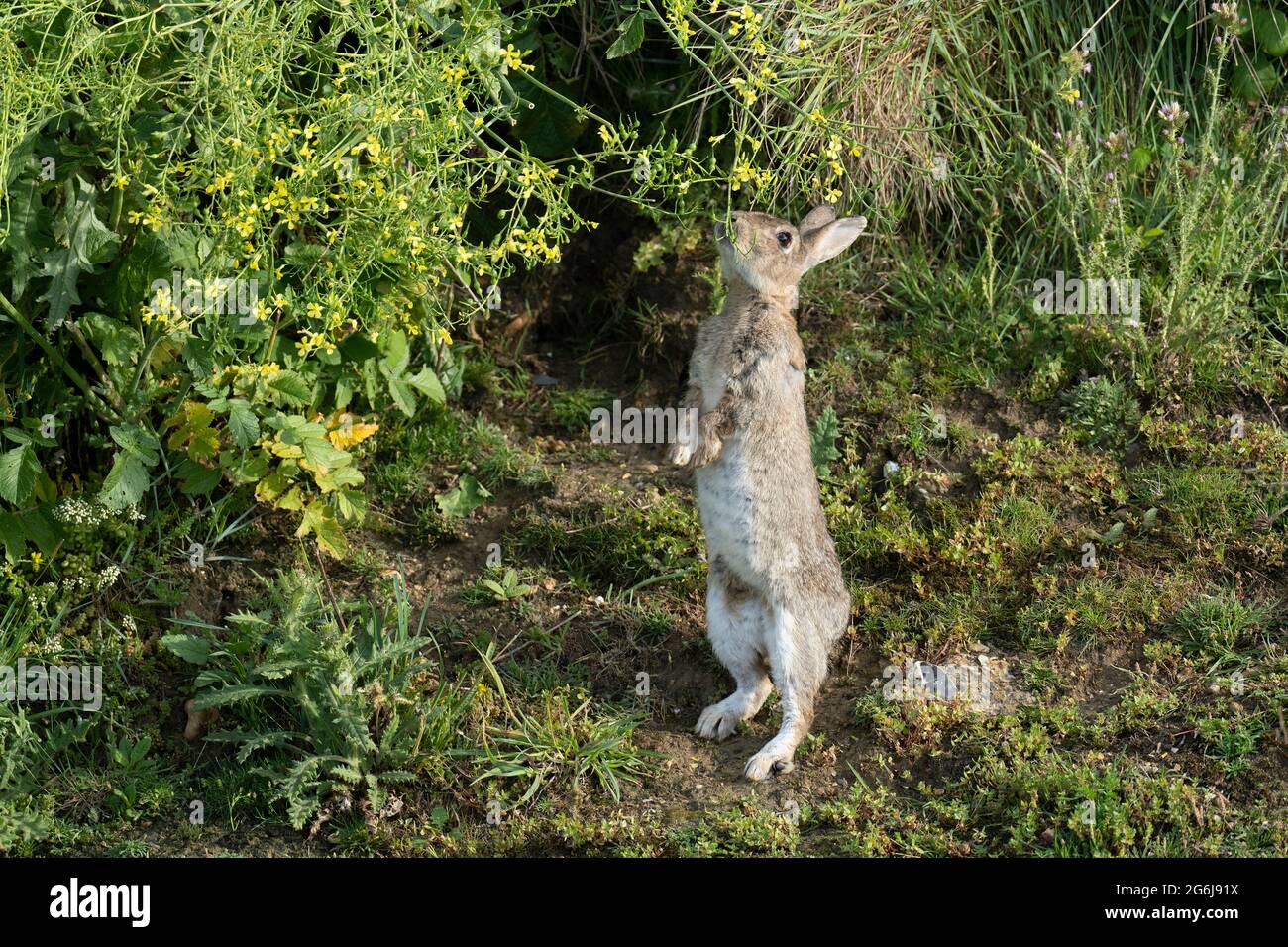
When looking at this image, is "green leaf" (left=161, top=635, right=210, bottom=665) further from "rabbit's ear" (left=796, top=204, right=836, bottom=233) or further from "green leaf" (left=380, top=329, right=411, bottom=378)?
"rabbit's ear" (left=796, top=204, right=836, bottom=233)

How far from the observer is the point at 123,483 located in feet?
17.6

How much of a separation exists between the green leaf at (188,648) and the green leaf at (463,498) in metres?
1.30

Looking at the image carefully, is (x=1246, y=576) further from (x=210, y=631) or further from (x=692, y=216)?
(x=210, y=631)

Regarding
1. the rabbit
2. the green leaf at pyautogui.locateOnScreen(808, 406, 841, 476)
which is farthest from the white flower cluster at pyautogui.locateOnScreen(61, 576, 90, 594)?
the green leaf at pyautogui.locateOnScreen(808, 406, 841, 476)

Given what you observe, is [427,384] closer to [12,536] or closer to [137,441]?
[137,441]

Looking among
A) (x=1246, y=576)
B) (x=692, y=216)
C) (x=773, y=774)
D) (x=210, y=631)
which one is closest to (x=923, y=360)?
(x=692, y=216)

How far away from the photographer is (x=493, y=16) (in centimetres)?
529

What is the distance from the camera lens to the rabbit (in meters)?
5.50

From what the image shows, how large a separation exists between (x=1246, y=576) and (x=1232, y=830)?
4.50 feet
